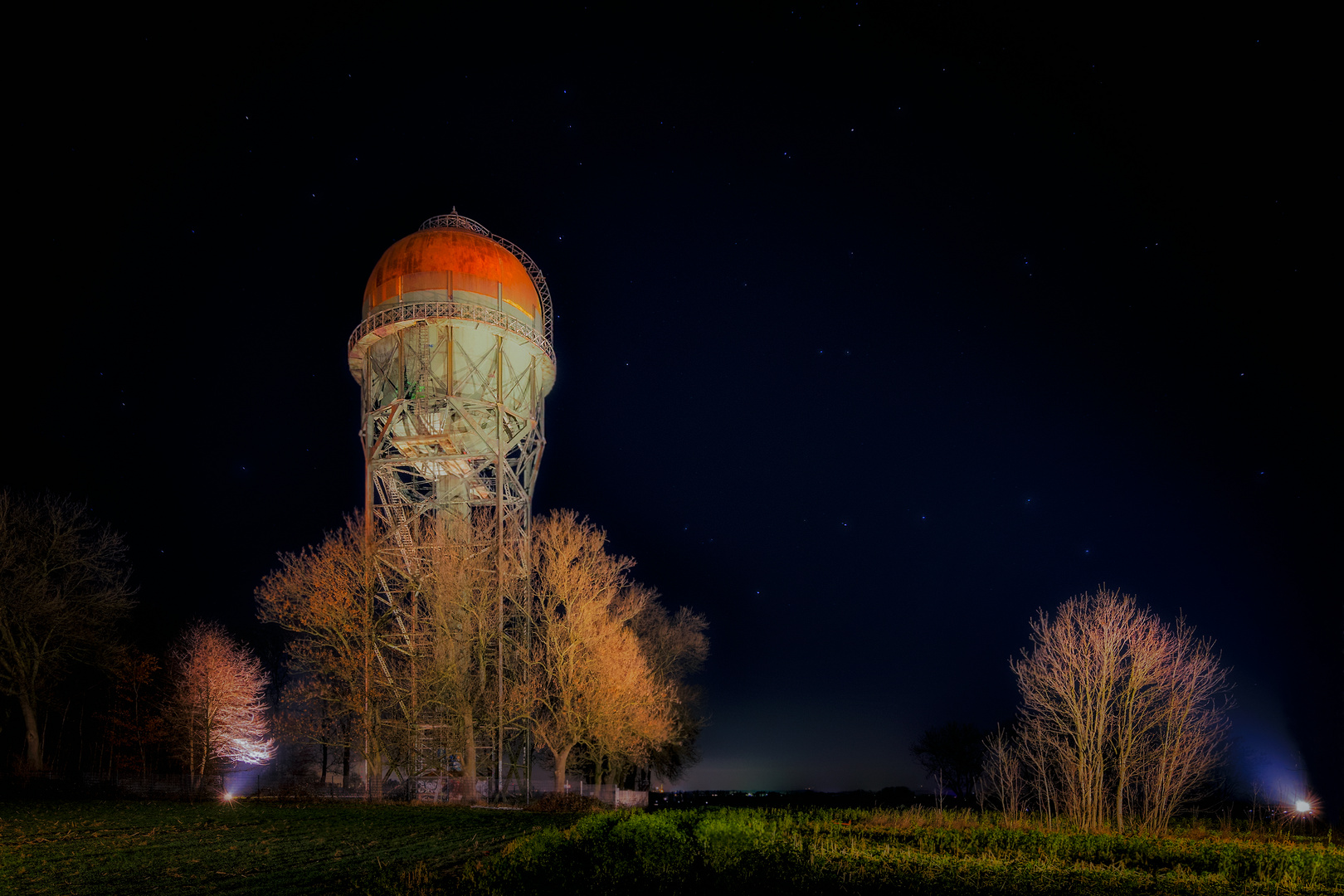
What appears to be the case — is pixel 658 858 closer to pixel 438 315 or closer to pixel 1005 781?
pixel 1005 781

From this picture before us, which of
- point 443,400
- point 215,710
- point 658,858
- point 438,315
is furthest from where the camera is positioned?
point 215,710

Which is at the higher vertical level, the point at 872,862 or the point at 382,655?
the point at 382,655

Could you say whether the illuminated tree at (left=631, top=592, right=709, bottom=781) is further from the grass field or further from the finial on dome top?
the grass field

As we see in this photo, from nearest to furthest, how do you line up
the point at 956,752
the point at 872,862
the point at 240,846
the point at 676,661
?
the point at 872,862 < the point at 240,846 < the point at 676,661 < the point at 956,752

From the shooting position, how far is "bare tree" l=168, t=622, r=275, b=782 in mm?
37188

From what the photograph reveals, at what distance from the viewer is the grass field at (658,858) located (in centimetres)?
1091

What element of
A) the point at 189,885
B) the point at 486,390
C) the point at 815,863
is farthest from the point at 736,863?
the point at 486,390

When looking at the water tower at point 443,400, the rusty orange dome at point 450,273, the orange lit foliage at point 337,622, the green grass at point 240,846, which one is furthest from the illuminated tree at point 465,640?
the rusty orange dome at point 450,273

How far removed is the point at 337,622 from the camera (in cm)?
3173

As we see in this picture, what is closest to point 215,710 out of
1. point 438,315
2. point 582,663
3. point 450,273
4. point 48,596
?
point 48,596

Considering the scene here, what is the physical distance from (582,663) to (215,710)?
17351 mm

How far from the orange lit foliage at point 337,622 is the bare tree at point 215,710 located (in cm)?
672

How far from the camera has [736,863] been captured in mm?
11047

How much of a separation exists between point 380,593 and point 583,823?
22.8 m
